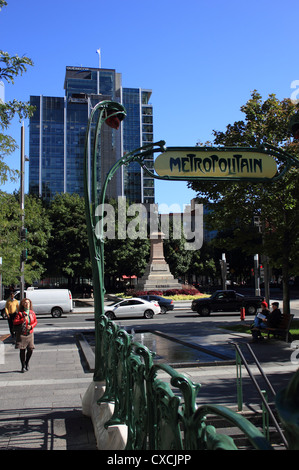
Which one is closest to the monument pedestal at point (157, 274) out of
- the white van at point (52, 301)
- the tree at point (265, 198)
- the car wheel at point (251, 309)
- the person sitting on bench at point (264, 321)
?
the white van at point (52, 301)

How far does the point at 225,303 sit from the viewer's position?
28312mm

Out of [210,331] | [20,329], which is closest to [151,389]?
[20,329]

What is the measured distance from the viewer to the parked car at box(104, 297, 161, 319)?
84.0 feet

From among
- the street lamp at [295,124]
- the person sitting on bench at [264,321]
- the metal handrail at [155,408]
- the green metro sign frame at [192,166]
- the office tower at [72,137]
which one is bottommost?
the person sitting on bench at [264,321]

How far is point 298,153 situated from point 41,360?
36.1 ft

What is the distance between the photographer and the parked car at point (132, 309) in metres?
25.6

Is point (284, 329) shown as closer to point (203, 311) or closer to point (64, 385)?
point (64, 385)

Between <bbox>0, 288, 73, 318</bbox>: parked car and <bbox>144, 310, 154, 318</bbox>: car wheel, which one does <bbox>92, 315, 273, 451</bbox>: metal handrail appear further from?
<bbox>0, 288, 73, 318</bbox>: parked car

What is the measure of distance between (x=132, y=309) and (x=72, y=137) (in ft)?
456

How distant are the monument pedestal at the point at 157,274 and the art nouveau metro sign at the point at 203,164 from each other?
124 feet

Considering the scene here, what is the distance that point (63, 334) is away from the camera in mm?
18641

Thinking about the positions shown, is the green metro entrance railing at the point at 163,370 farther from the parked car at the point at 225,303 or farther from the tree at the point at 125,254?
the tree at the point at 125,254

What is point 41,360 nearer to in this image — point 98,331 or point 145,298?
point 98,331

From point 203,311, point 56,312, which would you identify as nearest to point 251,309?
point 203,311
